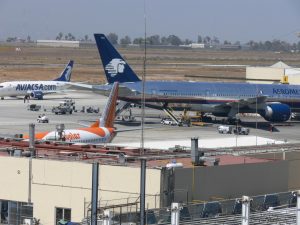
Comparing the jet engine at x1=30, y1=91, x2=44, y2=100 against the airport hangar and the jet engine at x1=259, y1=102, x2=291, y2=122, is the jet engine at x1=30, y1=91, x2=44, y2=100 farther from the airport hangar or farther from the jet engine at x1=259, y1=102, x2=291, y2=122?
the jet engine at x1=259, y1=102, x2=291, y2=122

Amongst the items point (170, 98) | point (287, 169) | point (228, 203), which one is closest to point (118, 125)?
point (170, 98)

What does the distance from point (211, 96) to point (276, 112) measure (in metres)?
5.83

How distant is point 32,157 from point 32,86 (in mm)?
90700

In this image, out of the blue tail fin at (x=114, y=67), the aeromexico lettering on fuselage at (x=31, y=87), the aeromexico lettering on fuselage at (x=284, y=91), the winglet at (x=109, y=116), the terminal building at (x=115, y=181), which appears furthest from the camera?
the aeromexico lettering on fuselage at (x=31, y=87)

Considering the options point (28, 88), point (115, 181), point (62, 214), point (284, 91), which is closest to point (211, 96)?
point (284, 91)

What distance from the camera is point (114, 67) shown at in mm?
92562

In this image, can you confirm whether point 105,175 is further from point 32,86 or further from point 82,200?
point 32,86

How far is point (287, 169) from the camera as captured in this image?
37781 mm

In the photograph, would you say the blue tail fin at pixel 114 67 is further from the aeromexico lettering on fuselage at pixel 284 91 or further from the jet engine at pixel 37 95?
the jet engine at pixel 37 95

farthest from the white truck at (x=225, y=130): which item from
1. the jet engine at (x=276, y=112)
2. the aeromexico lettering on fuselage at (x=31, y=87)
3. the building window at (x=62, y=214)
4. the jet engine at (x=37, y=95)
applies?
the aeromexico lettering on fuselage at (x=31, y=87)

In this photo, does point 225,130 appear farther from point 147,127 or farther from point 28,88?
point 28,88

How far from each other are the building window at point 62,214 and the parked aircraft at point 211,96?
53.1 m

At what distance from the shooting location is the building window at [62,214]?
33.8 metres

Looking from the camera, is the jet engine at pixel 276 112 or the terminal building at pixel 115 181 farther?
the jet engine at pixel 276 112
